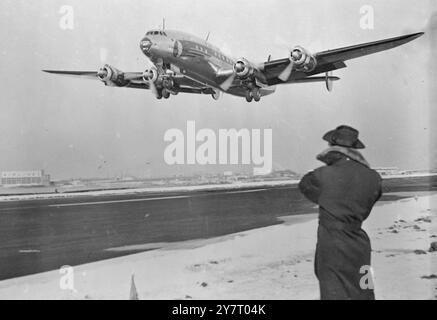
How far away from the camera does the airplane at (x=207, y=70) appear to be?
8.54m

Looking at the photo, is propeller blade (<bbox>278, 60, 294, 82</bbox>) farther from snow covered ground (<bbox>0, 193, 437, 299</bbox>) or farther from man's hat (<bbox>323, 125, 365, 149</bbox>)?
man's hat (<bbox>323, 125, 365, 149</bbox>)

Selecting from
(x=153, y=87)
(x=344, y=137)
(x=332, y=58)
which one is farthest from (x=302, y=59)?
(x=344, y=137)

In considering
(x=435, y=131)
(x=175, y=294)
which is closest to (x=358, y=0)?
(x=435, y=131)

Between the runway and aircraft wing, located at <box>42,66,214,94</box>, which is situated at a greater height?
aircraft wing, located at <box>42,66,214,94</box>

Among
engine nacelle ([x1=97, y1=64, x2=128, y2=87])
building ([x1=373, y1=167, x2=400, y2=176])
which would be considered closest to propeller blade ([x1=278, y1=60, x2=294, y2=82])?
building ([x1=373, y1=167, x2=400, y2=176])

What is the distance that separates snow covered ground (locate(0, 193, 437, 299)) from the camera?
571cm

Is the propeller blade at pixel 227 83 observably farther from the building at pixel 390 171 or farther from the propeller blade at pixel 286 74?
the building at pixel 390 171

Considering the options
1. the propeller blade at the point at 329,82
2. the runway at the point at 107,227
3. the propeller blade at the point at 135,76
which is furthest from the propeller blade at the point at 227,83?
the runway at the point at 107,227

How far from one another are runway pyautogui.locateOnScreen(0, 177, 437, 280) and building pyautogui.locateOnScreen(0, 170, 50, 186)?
1.13m

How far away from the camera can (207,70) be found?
995 centimetres

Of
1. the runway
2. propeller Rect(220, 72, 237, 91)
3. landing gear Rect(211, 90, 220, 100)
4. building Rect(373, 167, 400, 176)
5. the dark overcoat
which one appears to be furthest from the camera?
propeller Rect(220, 72, 237, 91)

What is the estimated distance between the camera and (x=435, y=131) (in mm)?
6969

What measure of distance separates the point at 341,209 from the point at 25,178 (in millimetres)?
6483
